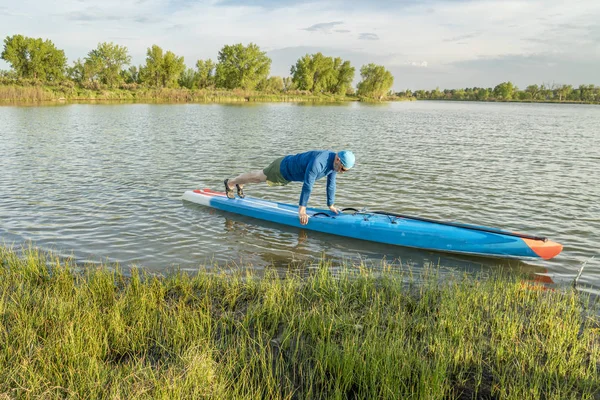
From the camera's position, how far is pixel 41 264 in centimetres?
572

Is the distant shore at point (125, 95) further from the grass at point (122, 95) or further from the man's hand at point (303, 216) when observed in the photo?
the man's hand at point (303, 216)

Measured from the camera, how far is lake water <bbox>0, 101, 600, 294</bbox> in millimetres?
7137

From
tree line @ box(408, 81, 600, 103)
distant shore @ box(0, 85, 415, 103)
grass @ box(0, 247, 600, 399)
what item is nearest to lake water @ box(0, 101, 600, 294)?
grass @ box(0, 247, 600, 399)

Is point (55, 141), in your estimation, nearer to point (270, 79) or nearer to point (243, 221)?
point (243, 221)

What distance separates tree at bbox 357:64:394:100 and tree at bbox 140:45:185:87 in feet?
155

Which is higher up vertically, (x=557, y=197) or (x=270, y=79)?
(x=270, y=79)

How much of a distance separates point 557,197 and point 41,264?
37.9ft

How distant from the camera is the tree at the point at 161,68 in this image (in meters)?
83.0

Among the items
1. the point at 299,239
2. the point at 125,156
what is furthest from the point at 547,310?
the point at 125,156

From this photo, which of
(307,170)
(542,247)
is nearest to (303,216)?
(307,170)

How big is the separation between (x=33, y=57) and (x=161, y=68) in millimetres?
22011

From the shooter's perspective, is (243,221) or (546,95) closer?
(243,221)

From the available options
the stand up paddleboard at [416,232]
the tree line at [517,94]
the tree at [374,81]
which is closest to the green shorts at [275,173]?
the stand up paddleboard at [416,232]

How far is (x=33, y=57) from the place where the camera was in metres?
73.4
